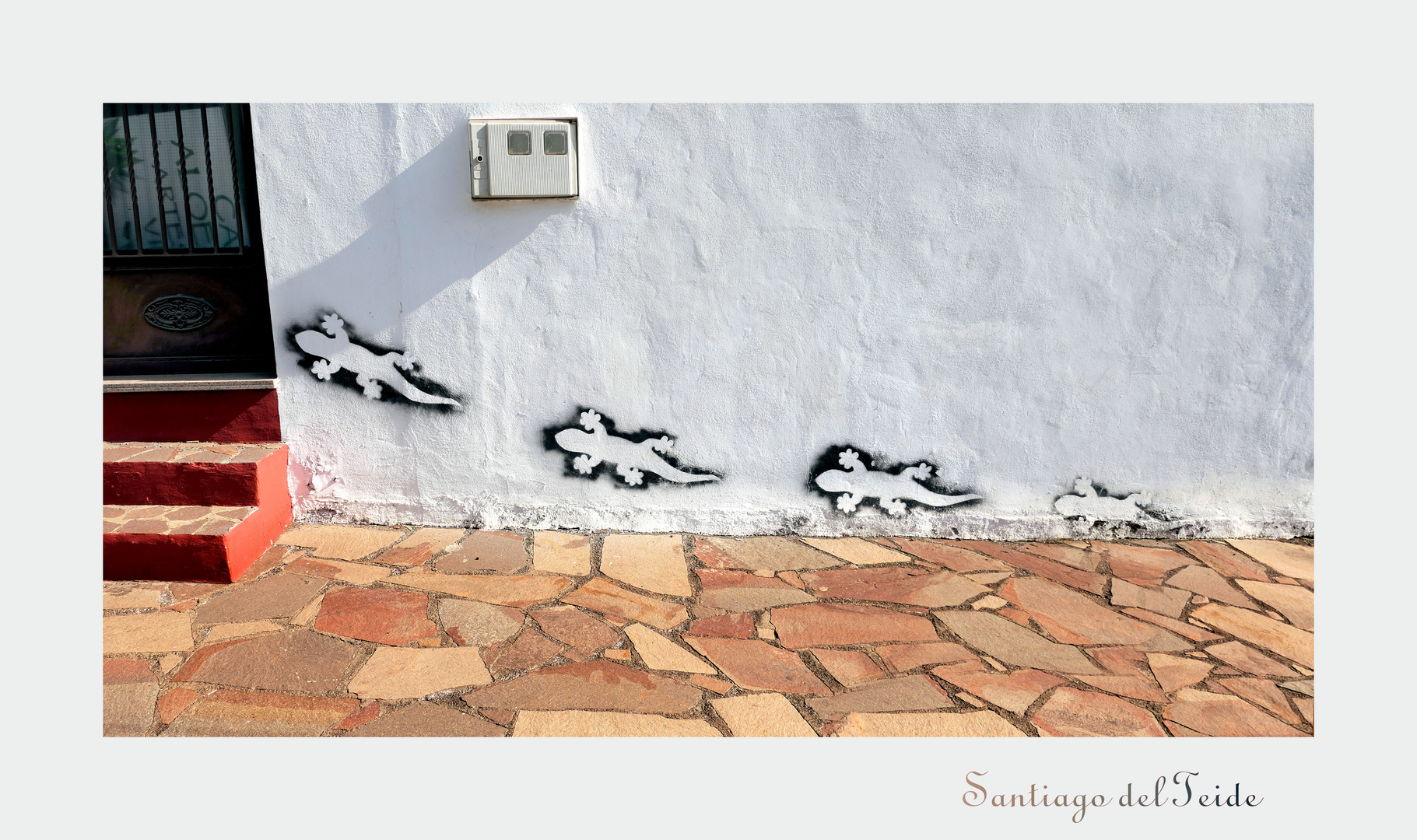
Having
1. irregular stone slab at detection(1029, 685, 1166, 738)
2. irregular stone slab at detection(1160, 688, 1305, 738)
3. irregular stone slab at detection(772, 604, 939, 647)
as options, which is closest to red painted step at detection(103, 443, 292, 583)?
irregular stone slab at detection(772, 604, 939, 647)

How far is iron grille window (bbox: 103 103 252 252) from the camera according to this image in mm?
3711

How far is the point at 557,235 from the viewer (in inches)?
141

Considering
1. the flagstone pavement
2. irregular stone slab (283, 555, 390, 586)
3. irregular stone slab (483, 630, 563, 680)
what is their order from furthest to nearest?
1. irregular stone slab (283, 555, 390, 586)
2. irregular stone slab (483, 630, 563, 680)
3. the flagstone pavement

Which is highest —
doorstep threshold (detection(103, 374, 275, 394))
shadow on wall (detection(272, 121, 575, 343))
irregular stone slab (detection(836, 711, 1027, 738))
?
shadow on wall (detection(272, 121, 575, 343))

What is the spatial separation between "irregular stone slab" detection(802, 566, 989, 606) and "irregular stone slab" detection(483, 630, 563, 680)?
Answer: 118 centimetres

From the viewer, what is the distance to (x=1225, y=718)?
8.27 ft

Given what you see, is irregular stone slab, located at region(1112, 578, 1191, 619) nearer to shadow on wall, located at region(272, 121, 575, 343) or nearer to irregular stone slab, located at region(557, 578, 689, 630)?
irregular stone slab, located at region(557, 578, 689, 630)

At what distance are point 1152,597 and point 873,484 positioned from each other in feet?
4.32

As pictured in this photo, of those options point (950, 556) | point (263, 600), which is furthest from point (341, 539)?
point (950, 556)

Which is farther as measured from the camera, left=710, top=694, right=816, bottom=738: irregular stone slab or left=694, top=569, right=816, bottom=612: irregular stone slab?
left=694, top=569, right=816, bottom=612: irregular stone slab

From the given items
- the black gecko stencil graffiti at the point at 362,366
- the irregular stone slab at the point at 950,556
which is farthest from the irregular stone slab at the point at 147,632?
the irregular stone slab at the point at 950,556

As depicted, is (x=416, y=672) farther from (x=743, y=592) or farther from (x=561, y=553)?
(x=743, y=592)

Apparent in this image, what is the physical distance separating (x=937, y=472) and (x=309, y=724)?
9.60 ft

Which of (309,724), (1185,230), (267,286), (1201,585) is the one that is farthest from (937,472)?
(267,286)
